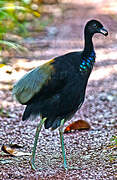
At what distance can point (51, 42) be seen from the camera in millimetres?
9797

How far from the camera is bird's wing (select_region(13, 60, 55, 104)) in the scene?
3.79 meters

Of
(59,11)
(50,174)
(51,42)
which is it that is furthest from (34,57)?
(59,11)

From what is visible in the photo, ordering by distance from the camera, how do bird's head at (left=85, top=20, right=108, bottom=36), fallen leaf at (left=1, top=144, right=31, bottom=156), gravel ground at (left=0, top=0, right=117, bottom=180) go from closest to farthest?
gravel ground at (left=0, top=0, right=117, bottom=180) → bird's head at (left=85, top=20, right=108, bottom=36) → fallen leaf at (left=1, top=144, right=31, bottom=156)

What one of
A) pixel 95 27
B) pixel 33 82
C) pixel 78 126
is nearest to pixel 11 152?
pixel 33 82

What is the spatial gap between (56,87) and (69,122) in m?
1.75

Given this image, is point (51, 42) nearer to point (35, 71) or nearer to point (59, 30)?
point (59, 30)

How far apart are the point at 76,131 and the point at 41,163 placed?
44.5 inches

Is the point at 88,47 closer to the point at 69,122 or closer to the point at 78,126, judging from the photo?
the point at 78,126

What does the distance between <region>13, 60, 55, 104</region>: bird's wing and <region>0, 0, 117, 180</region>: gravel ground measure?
0.64 m

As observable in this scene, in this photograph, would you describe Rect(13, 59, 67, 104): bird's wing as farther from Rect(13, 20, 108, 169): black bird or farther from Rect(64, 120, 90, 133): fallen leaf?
Rect(64, 120, 90, 133): fallen leaf

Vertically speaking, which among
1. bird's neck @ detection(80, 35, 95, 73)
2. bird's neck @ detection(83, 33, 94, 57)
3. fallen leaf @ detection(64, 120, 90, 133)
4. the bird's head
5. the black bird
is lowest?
fallen leaf @ detection(64, 120, 90, 133)

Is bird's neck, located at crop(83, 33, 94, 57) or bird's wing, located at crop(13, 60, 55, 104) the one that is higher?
bird's neck, located at crop(83, 33, 94, 57)

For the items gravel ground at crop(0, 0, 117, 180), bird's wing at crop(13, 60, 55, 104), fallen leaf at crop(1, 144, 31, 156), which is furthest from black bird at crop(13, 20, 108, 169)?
fallen leaf at crop(1, 144, 31, 156)

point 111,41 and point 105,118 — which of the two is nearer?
point 105,118
